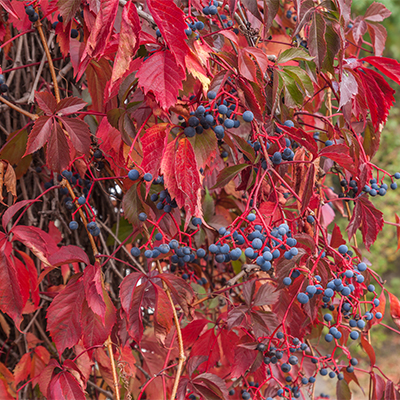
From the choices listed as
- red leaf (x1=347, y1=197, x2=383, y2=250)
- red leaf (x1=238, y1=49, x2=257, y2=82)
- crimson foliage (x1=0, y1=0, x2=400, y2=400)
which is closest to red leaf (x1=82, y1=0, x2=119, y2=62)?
crimson foliage (x1=0, y1=0, x2=400, y2=400)

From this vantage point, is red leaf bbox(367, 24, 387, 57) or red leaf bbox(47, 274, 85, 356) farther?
red leaf bbox(367, 24, 387, 57)

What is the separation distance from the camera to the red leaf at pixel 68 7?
774 mm

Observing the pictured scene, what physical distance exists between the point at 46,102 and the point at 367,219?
762mm

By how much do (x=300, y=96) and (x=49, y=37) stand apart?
77 centimetres

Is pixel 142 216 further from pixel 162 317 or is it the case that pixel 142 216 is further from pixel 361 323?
pixel 361 323

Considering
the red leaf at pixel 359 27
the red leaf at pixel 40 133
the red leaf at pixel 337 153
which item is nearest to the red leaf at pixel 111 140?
the red leaf at pixel 40 133

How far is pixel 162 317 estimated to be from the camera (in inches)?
33.4

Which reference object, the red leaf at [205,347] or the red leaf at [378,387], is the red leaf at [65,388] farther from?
the red leaf at [378,387]

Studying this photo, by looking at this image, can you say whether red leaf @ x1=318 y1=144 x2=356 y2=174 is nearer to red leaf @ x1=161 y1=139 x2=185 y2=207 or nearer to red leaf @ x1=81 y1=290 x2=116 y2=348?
red leaf @ x1=161 y1=139 x2=185 y2=207

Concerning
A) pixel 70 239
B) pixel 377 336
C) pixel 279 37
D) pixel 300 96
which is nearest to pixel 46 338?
pixel 70 239

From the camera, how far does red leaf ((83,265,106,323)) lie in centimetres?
82

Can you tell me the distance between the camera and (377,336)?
584cm

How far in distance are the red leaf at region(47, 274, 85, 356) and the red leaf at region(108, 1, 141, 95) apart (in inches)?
18.6

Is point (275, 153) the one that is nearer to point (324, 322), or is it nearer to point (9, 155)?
point (324, 322)
